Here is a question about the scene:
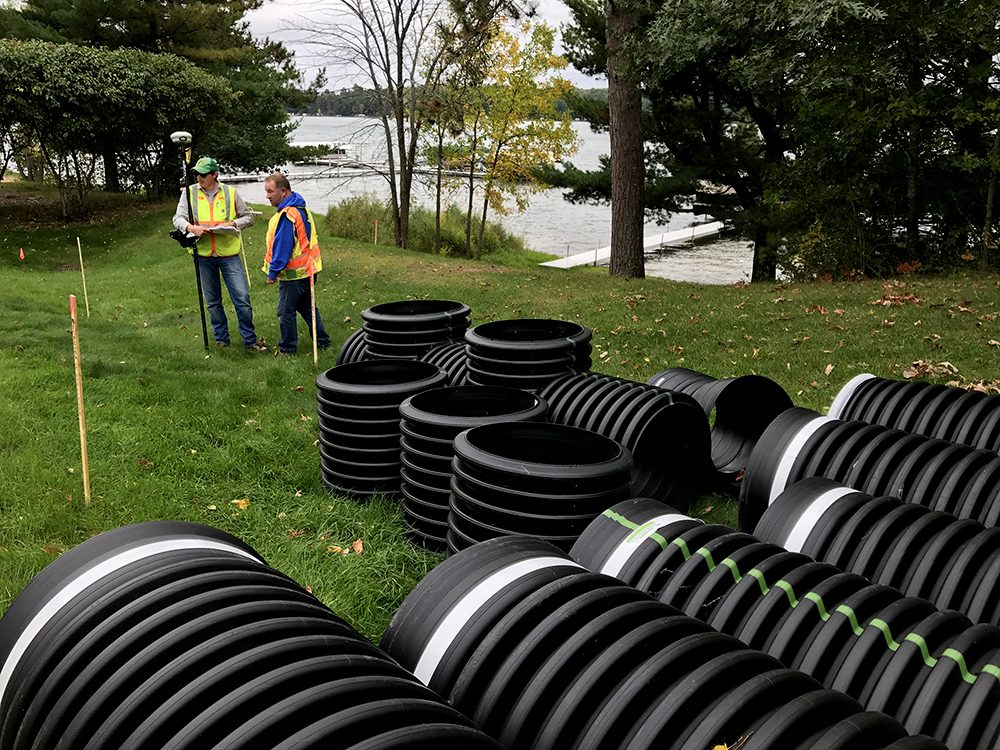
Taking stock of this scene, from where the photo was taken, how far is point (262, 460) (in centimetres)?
612

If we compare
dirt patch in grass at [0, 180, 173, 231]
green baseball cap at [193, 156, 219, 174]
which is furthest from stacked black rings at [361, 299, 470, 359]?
dirt patch in grass at [0, 180, 173, 231]

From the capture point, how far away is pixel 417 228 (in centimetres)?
3375

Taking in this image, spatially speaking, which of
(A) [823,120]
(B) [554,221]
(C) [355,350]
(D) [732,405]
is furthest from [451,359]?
(B) [554,221]

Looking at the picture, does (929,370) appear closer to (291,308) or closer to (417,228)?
(291,308)

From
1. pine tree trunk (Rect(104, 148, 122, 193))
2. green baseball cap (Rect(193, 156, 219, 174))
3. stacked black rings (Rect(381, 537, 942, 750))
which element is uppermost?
pine tree trunk (Rect(104, 148, 122, 193))

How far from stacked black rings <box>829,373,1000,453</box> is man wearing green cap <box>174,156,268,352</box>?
6.70 meters

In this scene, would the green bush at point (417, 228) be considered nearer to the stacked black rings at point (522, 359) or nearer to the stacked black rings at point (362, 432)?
the stacked black rings at point (522, 359)

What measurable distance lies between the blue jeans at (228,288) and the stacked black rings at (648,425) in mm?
5070

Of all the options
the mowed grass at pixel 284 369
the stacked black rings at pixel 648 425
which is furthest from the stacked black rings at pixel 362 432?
the stacked black rings at pixel 648 425

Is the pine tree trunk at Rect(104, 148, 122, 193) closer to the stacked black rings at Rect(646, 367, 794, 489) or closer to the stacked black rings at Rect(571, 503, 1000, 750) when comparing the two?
the stacked black rings at Rect(646, 367, 794, 489)

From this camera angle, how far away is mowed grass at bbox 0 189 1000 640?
4.87 meters

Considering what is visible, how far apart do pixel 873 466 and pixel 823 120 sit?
49.3 ft

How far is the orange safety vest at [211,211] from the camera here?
8695 mm

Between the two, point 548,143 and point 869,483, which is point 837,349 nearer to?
point 869,483
